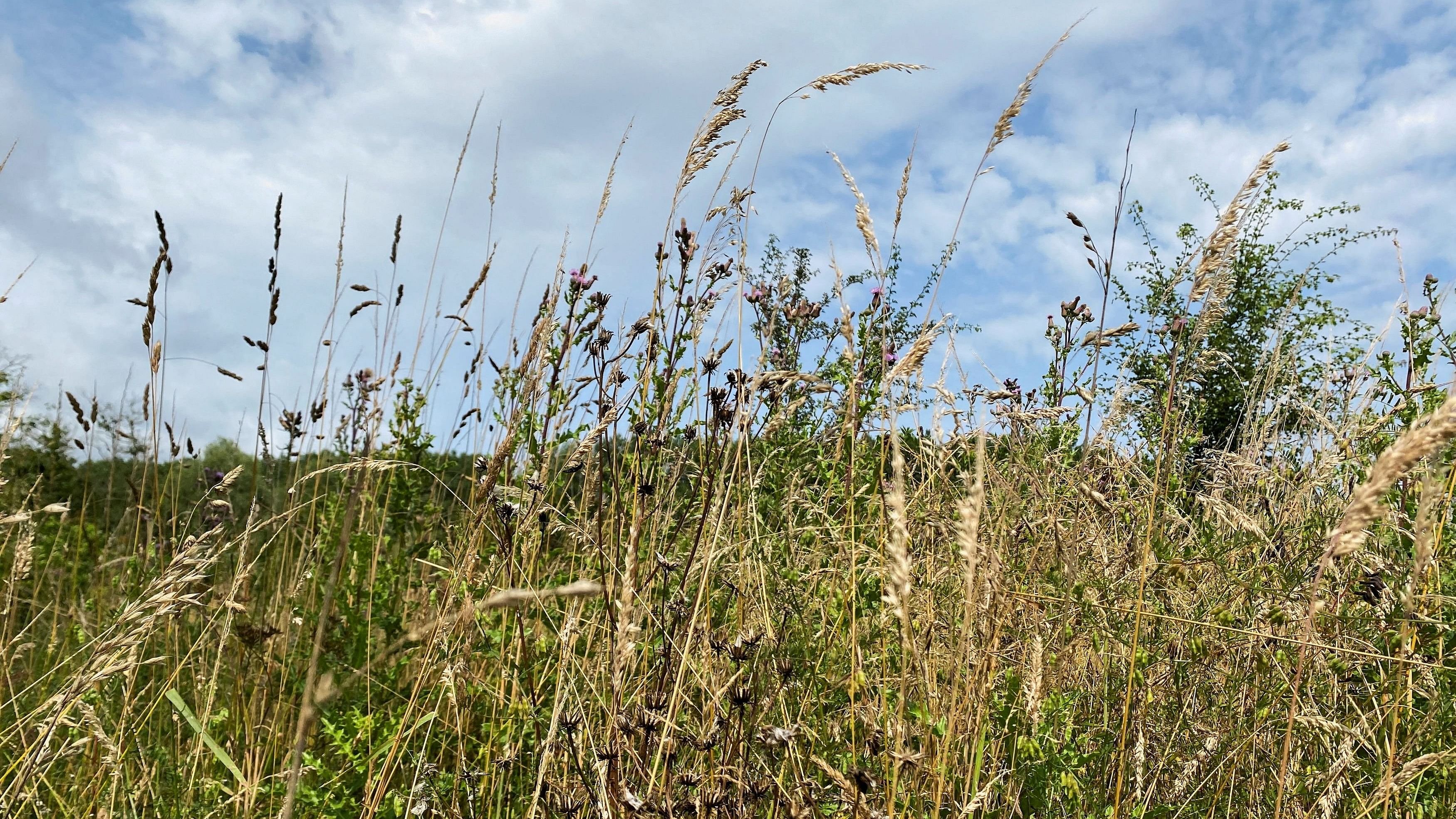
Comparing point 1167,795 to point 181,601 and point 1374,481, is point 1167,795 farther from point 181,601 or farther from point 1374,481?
point 181,601

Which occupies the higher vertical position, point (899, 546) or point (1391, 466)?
point (1391, 466)

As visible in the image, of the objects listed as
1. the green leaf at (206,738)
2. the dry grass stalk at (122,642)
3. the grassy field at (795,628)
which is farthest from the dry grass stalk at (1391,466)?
the green leaf at (206,738)

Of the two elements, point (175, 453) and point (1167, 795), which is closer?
point (1167, 795)

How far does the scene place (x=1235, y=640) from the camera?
6.61 feet

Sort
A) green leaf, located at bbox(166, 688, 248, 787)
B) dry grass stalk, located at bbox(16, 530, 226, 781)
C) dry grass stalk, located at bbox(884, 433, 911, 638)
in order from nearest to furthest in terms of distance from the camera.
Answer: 1. dry grass stalk, located at bbox(884, 433, 911, 638)
2. dry grass stalk, located at bbox(16, 530, 226, 781)
3. green leaf, located at bbox(166, 688, 248, 787)

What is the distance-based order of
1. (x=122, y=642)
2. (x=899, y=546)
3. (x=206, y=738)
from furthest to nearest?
(x=206, y=738), (x=122, y=642), (x=899, y=546)

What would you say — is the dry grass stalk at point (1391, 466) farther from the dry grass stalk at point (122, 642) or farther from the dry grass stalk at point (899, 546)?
the dry grass stalk at point (122, 642)

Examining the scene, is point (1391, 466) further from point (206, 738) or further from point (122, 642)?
point (206, 738)

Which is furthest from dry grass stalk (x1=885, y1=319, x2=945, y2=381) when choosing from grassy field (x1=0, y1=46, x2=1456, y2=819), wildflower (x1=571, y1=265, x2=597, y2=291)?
wildflower (x1=571, y1=265, x2=597, y2=291)

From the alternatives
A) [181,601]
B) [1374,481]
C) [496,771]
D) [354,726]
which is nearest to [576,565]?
[354,726]

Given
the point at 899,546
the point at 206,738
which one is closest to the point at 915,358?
the point at 899,546

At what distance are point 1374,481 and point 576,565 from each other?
246cm

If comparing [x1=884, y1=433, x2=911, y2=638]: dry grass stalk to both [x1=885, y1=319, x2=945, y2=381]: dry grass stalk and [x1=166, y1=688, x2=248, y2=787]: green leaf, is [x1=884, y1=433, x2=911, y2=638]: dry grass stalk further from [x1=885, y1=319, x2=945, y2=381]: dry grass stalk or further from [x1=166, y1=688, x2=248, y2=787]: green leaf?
[x1=166, y1=688, x2=248, y2=787]: green leaf

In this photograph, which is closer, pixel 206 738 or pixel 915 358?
pixel 915 358
